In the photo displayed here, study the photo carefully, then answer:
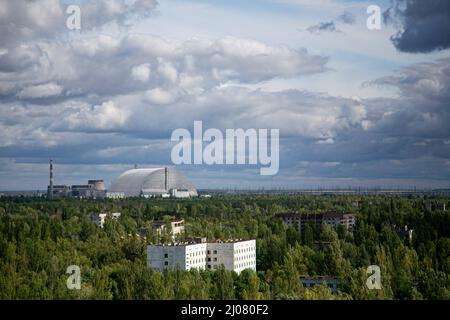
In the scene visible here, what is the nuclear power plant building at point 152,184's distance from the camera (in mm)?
80438

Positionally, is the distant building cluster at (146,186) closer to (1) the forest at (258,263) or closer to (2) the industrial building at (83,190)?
(2) the industrial building at (83,190)

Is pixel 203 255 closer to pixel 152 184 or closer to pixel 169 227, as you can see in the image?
pixel 169 227

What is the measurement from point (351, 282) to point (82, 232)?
51.5 ft

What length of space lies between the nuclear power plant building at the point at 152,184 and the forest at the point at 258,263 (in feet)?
138

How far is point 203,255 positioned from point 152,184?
57.1 metres

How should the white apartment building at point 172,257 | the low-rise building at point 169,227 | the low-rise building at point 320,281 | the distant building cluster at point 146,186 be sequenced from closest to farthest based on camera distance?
the low-rise building at point 320,281, the white apartment building at point 172,257, the low-rise building at point 169,227, the distant building cluster at point 146,186

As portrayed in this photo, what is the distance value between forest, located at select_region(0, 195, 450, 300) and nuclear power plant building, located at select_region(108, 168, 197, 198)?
42029 millimetres

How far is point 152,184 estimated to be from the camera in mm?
81312

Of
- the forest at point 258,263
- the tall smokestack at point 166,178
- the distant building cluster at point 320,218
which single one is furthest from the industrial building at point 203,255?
the tall smokestack at point 166,178

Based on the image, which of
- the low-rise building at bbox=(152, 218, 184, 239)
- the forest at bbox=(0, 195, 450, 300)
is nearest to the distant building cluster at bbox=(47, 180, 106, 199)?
the low-rise building at bbox=(152, 218, 184, 239)
